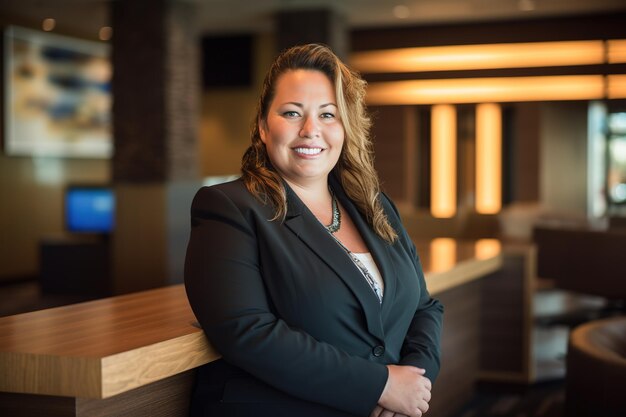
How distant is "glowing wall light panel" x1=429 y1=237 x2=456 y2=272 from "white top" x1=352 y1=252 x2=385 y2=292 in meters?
1.46

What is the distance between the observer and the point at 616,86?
24.4 feet

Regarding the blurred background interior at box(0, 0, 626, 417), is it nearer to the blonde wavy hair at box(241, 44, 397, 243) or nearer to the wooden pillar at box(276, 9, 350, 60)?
the wooden pillar at box(276, 9, 350, 60)

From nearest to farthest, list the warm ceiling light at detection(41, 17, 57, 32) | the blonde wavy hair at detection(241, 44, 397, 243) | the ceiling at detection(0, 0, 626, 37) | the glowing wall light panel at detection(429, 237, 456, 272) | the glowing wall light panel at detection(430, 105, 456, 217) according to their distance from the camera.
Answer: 1. the blonde wavy hair at detection(241, 44, 397, 243)
2. the glowing wall light panel at detection(429, 237, 456, 272)
3. the ceiling at detection(0, 0, 626, 37)
4. the warm ceiling light at detection(41, 17, 57, 32)
5. the glowing wall light panel at detection(430, 105, 456, 217)

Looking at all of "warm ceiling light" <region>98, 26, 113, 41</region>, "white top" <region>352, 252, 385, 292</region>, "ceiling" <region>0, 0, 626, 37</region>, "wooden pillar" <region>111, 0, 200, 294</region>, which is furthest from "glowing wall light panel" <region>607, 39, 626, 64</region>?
"warm ceiling light" <region>98, 26, 113, 41</region>

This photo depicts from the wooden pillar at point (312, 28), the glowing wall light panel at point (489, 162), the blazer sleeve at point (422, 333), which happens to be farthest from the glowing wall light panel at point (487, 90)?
the blazer sleeve at point (422, 333)

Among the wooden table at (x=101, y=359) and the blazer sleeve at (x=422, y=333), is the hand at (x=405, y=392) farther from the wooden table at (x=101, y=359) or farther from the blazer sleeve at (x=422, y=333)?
the wooden table at (x=101, y=359)

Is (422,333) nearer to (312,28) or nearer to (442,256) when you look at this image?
(442,256)

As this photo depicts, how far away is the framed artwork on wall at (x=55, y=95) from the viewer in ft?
34.3

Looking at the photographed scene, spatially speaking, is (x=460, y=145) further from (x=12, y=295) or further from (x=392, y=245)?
(x=392, y=245)

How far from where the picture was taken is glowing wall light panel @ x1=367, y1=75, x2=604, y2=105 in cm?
734

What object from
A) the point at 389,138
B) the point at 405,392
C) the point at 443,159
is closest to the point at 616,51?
the point at 443,159

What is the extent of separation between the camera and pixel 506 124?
11.8 meters

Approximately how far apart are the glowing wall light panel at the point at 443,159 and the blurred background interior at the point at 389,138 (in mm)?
20

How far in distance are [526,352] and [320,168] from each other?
3.47m
